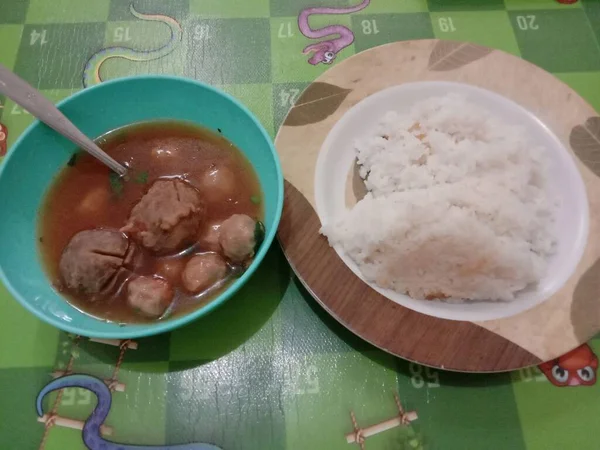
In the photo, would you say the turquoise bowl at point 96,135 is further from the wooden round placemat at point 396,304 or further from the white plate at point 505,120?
the white plate at point 505,120

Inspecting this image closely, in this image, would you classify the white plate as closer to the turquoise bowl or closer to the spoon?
the turquoise bowl

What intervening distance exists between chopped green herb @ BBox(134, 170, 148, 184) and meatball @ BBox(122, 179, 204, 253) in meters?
0.16

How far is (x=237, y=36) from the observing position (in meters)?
2.87

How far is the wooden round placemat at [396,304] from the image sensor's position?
1.87 m

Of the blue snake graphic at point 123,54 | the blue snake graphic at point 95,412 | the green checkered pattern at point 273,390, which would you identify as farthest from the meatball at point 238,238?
the blue snake graphic at point 123,54

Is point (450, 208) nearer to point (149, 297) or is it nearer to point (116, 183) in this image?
point (149, 297)

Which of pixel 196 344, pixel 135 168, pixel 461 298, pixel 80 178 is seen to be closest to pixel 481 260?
pixel 461 298

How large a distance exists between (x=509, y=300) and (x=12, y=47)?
120 inches

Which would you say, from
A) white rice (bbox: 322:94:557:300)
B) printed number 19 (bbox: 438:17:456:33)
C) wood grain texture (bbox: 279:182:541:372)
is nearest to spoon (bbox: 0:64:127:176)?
wood grain texture (bbox: 279:182:541:372)

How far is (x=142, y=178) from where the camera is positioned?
2203mm

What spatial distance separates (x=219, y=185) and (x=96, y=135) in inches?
25.5

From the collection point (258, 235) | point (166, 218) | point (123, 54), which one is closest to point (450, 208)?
point (258, 235)

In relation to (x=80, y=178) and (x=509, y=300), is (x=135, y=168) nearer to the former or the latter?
(x=80, y=178)

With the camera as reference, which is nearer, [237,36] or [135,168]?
[135,168]
